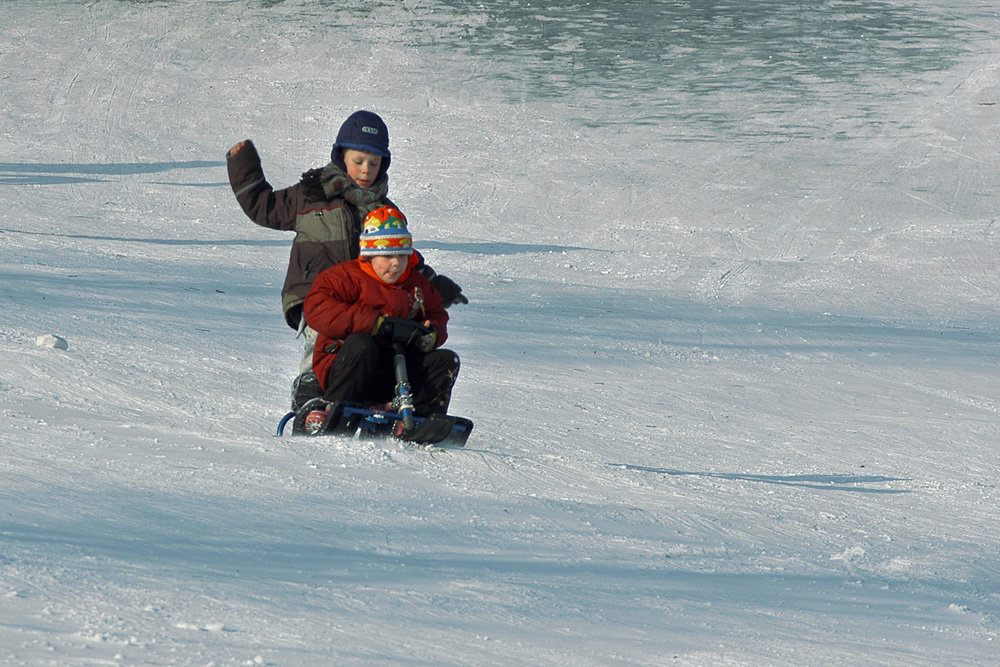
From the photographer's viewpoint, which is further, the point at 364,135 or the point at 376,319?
the point at 364,135

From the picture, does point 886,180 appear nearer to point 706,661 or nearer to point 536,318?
point 536,318

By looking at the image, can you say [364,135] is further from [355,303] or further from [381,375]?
[381,375]

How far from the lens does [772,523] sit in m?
3.89

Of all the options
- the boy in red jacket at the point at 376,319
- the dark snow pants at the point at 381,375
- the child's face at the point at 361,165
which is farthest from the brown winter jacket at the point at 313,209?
the dark snow pants at the point at 381,375

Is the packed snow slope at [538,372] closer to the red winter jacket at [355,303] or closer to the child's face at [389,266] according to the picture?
the red winter jacket at [355,303]

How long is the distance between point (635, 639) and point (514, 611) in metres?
0.28

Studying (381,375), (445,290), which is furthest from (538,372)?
(381,375)

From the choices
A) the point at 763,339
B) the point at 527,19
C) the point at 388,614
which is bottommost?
the point at 763,339

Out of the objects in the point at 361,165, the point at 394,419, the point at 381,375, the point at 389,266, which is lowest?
the point at 394,419

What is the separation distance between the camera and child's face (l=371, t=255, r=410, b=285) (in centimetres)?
437

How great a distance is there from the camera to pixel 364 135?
4.56 metres

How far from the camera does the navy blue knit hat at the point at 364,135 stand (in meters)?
4.55

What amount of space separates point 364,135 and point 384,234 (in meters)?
0.49

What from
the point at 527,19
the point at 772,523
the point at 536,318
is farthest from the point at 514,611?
the point at 527,19
